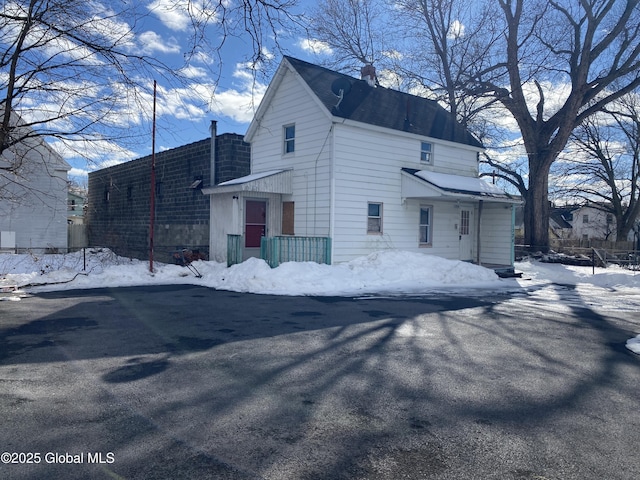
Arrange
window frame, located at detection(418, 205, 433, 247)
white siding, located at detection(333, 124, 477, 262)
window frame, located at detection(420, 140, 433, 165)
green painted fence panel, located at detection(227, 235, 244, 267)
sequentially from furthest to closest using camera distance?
1. window frame, located at detection(420, 140, 433, 165)
2. window frame, located at detection(418, 205, 433, 247)
3. green painted fence panel, located at detection(227, 235, 244, 267)
4. white siding, located at detection(333, 124, 477, 262)

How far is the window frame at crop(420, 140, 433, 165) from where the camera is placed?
19516 mm

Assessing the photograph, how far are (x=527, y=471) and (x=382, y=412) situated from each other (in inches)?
55.1

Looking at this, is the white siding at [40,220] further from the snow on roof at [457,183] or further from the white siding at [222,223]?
the snow on roof at [457,183]

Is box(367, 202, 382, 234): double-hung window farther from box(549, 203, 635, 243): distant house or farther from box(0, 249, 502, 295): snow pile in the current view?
box(549, 203, 635, 243): distant house

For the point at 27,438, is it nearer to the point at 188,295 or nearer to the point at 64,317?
the point at 64,317

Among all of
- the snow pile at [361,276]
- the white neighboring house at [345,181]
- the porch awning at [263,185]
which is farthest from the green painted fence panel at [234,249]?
the porch awning at [263,185]

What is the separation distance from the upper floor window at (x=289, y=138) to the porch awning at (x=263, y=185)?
1099mm

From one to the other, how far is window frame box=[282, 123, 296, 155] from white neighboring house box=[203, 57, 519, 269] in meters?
0.04

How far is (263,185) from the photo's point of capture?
16781 millimetres

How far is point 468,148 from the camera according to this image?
21.6 meters

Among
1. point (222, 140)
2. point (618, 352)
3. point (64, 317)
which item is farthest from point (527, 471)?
point (222, 140)

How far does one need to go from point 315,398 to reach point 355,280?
9.92 meters

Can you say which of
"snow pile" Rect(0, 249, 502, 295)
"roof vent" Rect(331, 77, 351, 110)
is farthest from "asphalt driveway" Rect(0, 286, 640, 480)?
"roof vent" Rect(331, 77, 351, 110)

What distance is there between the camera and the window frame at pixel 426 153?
19516 mm
